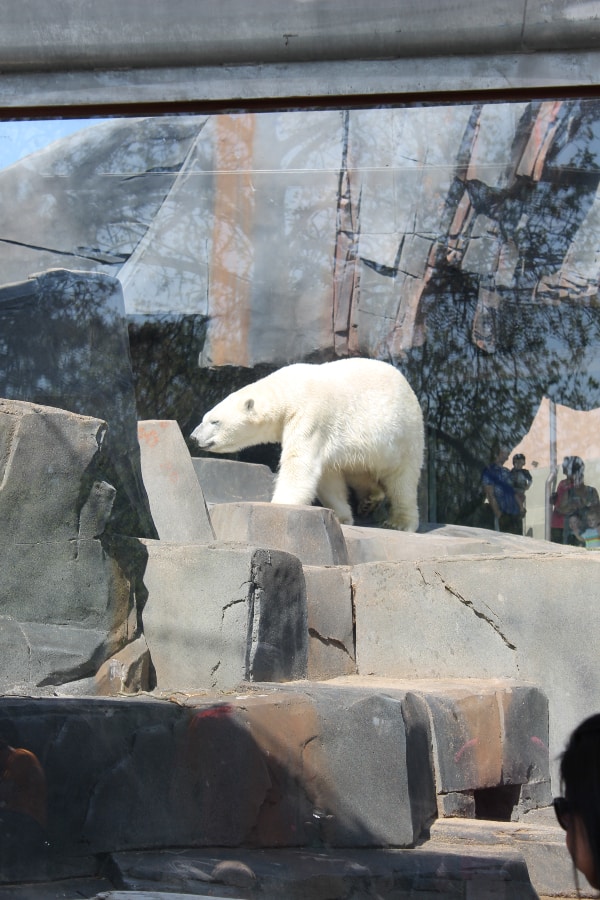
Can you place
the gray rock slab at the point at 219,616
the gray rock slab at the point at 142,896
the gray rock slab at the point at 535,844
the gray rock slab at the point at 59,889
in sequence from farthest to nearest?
the gray rock slab at the point at 219,616, the gray rock slab at the point at 535,844, the gray rock slab at the point at 59,889, the gray rock slab at the point at 142,896

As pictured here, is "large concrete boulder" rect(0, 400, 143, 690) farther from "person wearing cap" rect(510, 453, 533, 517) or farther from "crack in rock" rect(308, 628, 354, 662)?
"person wearing cap" rect(510, 453, 533, 517)

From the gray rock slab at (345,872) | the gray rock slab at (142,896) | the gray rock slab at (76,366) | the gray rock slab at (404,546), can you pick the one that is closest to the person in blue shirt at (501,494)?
the gray rock slab at (404,546)

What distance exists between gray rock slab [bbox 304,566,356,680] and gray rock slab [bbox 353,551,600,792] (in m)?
0.07

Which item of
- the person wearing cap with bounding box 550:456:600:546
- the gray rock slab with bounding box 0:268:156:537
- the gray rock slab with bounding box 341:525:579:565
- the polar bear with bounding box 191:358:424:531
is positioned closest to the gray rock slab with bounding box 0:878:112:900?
the gray rock slab with bounding box 0:268:156:537

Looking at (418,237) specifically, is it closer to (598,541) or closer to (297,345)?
(297,345)

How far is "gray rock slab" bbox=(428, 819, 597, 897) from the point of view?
336 centimetres

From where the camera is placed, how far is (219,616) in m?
3.82

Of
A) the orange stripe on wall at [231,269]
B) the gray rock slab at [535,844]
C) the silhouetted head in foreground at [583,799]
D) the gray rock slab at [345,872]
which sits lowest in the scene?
the gray rock slab at [535,844]

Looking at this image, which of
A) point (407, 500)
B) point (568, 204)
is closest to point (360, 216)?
point (568, 204)

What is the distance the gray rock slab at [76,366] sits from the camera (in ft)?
14.2

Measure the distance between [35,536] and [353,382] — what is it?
361cm

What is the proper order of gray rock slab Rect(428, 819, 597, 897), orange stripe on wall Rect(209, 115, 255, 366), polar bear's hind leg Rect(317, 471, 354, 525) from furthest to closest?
orange stripe on wall Rect(209, 115, 255, 366) < polar bear's hind leg Rect(317, 471, 354, 525) < gray rock slab Rect(428, 819, 597, 897)

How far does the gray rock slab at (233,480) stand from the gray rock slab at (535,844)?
11.2 feet

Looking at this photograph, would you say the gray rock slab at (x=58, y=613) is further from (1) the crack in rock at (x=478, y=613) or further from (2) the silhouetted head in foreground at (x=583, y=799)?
(2) the silhouetted head in foreground at (x=583, y=799)
